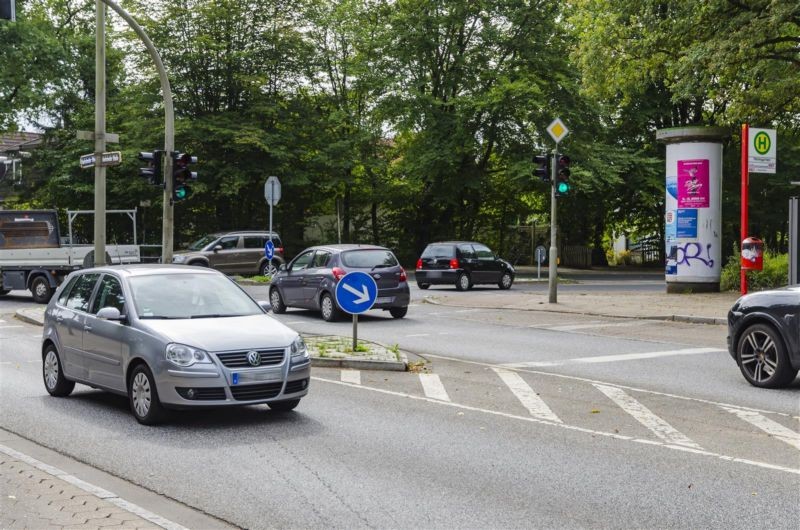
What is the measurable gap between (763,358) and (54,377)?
7.90 m

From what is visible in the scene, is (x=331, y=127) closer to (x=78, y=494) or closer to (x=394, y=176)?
(x=394, y=176)

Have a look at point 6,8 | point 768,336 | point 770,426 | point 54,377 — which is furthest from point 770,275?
point 6,8

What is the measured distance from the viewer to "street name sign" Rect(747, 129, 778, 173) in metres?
18.9

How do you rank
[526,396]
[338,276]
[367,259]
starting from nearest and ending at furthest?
1. [526,396]
2. [338,276]
3. [367,259]

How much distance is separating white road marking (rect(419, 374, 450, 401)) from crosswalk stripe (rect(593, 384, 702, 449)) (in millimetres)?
1774

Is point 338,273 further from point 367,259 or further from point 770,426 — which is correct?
point 770,426

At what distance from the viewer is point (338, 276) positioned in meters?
18.8

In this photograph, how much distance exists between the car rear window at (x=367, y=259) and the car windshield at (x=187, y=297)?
935 centimetres

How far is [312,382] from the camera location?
444 inches

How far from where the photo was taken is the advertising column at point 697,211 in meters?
24.7

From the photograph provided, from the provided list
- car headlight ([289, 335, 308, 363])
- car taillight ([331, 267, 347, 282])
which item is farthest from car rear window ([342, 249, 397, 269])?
car headlight ([289, 335, 308, 363])

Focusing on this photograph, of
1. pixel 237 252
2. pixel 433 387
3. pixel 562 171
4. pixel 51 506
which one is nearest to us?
pixel 51 506

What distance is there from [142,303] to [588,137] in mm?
33254

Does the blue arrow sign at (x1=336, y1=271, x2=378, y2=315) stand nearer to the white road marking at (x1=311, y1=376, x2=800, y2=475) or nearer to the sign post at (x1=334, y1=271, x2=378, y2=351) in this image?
the sign post at (x1=334, y1=271, x2=378, y2=351)
